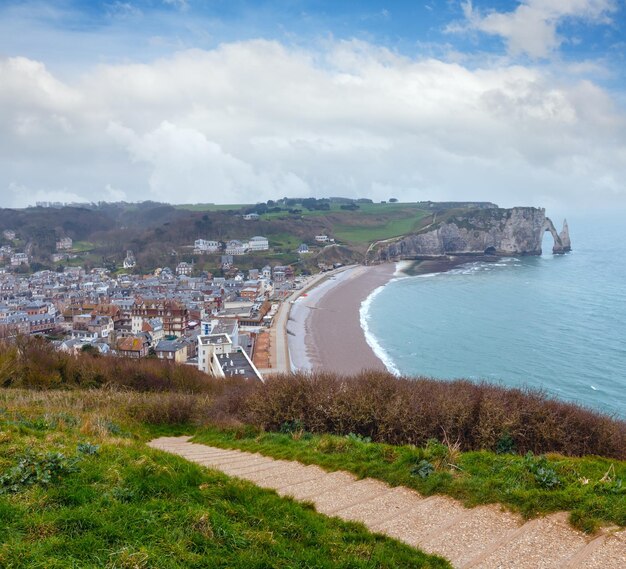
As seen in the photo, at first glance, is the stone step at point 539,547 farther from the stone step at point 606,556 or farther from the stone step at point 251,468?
the stone step at point 251,468

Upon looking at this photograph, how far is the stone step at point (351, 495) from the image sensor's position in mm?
6668

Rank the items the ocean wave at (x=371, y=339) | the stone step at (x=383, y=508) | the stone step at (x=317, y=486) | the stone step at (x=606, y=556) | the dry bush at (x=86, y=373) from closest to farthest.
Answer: the stone step at (x=606, y=556) < the stone step at (x=383, y=508) < the stone step at (x=317, y=486) < the dry bush at (x=86, y=373) < the ocean wave at (x=371, y=339)

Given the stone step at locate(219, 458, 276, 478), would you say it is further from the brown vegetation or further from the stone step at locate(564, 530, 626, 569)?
the stone step at locate(564, 530, 626, 569)

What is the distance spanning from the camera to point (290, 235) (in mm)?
121438

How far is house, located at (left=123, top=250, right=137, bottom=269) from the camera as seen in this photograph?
322 ft

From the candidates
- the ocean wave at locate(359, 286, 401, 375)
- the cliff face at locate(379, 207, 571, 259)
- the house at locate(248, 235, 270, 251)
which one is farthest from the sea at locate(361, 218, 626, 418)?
the house at locate(248, 235, 270, 251)

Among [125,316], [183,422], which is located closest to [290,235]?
[125,316]

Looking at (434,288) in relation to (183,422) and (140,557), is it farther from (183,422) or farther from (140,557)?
(140,557)

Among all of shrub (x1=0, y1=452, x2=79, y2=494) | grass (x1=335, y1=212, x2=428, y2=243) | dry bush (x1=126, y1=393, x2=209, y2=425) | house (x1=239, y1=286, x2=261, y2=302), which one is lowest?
house (x1=239, y1=286, x2=261, y2=302)

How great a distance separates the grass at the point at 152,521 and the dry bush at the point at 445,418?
5.86 metres

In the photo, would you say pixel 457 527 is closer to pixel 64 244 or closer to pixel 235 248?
pixel 235 248

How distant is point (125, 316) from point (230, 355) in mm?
25218

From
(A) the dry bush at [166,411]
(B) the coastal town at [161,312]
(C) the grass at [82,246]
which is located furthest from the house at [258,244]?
(A) the dry bush at [166,411]

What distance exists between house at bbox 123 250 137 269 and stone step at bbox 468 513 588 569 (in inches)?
3896
